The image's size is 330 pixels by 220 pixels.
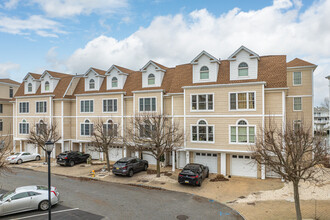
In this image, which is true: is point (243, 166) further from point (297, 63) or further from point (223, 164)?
point (297, 63)

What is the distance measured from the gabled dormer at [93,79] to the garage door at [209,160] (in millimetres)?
15502

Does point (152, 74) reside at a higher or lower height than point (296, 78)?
higher

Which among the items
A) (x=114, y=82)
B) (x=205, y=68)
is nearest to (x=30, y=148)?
(x=114, y=82)

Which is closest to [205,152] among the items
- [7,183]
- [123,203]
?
[123,203]

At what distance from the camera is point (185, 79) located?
946 inches

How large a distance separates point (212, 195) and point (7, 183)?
1705 cm

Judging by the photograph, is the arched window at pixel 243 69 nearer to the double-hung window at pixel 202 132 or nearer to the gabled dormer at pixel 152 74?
the double-hung window at pixel 202 132

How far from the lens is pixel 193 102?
22547 millimetres

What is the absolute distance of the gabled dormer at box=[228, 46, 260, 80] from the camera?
20812mm

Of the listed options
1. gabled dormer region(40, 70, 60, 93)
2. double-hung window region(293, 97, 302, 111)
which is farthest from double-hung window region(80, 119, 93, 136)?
double-hung window region(293, 97, 302, 111)

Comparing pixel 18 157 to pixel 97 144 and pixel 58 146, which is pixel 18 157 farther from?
pixel 97 144

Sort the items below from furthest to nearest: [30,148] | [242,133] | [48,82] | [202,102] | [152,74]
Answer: [30,148] < [48,82] < [152,74] < [202,102] < [242,133]

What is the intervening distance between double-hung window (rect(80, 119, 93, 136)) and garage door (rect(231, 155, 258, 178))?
17.8 meters

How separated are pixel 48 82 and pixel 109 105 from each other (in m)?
10.9
